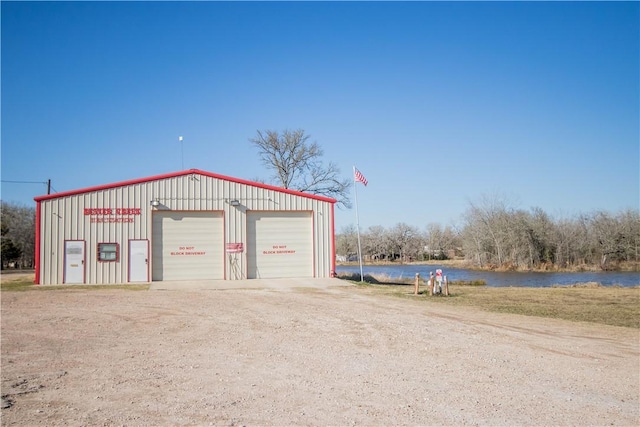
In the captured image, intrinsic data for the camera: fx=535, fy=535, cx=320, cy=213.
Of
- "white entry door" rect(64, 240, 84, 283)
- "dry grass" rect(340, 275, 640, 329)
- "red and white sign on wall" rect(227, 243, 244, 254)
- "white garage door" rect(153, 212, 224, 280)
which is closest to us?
"dry grass" rect(340, 275, 640, 329)

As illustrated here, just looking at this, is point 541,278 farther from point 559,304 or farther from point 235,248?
point 235,248

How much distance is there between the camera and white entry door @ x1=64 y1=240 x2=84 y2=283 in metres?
23.6

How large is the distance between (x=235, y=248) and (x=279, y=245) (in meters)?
2.15

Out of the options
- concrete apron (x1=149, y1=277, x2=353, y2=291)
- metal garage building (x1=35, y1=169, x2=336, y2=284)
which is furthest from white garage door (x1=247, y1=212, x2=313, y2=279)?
concrete apron (x1=149, y1=277, x2=353, y2=291)

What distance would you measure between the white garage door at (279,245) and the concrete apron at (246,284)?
1.11 m

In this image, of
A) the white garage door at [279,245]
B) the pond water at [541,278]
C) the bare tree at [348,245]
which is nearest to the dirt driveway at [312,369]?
the white garage door at [279,245]

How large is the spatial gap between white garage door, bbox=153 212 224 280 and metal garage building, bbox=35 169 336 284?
1.8 inches

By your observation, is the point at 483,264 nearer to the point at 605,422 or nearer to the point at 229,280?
the point at 229,280

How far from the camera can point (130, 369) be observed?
283 inches

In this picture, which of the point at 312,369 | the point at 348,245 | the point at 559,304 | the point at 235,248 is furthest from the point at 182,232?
the point at 348,245

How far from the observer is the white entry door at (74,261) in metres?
23.6

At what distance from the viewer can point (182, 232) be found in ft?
82.3

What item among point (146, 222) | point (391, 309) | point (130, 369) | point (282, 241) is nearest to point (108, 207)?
point (146, 222)

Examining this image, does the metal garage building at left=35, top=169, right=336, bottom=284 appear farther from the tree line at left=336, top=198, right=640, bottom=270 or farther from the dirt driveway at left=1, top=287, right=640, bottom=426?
the tree line at left=336, top=198, right=640, bottom=270
